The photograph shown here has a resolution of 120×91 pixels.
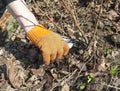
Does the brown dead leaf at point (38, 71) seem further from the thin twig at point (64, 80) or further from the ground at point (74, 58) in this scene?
the thin twig at point (64, 80)

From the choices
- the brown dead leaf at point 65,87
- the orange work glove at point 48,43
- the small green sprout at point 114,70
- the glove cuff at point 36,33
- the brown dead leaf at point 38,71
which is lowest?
the small green sprout at point 114,70

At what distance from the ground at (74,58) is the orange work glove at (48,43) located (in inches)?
4.2

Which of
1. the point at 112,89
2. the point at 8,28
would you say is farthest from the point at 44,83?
the point at 8,28

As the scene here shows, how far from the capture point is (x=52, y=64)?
2512 mm

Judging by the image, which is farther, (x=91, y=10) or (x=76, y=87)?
(x=91, y=10)

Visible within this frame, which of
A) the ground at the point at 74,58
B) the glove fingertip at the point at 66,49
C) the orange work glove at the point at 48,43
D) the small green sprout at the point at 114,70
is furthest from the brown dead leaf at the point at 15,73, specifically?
the small green sprout at the point at 114,70

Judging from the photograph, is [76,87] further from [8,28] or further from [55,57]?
[8,28]

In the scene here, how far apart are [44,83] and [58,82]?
12 cm

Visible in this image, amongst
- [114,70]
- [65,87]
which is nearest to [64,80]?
[65,87]

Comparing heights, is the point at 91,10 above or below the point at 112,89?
above

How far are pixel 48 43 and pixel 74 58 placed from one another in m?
0.27

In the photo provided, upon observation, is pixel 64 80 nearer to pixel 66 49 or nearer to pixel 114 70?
pixel 66 49

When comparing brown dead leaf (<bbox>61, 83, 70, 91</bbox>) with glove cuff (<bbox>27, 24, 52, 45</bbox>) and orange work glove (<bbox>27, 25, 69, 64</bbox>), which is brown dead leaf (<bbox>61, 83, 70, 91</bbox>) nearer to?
orange work glove (<bbox>27, 25, 69, 64</bbox>)

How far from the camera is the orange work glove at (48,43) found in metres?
2.37
